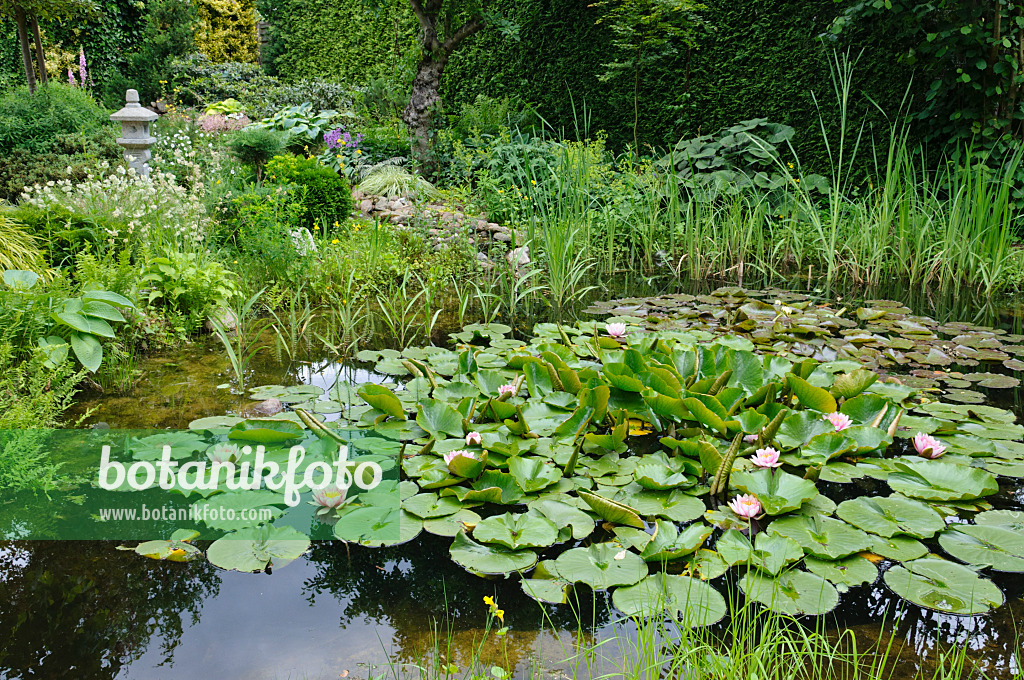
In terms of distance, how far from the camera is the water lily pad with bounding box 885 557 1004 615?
1.46 meters

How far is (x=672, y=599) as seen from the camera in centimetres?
145

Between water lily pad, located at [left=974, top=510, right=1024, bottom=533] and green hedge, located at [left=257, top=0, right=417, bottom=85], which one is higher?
green hedge, located at [left=257, top=0, right=417, bottom=85]

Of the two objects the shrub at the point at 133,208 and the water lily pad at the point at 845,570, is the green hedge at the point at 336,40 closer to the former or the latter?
the shrub at the point at 133,208

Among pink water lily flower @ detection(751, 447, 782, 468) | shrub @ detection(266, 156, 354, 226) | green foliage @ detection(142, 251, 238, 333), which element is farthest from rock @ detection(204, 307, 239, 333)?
pink water lily flower @ detection(751, 447, 782, 468)

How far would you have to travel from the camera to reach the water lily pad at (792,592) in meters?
1.42

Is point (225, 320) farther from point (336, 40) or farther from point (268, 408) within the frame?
point (336, 40)

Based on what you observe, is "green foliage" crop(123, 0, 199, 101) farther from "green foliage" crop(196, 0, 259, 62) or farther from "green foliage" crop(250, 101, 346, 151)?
"green foliage" crop(250, 101, 346, 151)

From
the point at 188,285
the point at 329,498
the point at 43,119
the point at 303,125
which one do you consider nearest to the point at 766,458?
the point at 329,498

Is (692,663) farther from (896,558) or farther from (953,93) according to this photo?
(953,93)

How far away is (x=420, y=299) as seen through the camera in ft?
14.3

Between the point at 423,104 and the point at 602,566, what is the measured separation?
670cm

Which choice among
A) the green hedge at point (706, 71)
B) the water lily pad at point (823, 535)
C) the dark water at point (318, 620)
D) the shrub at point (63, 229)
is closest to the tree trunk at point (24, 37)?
the green hedge at point (706, 71)

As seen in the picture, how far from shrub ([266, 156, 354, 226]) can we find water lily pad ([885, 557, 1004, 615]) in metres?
4.80

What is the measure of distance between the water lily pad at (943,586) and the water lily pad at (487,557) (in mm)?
853
